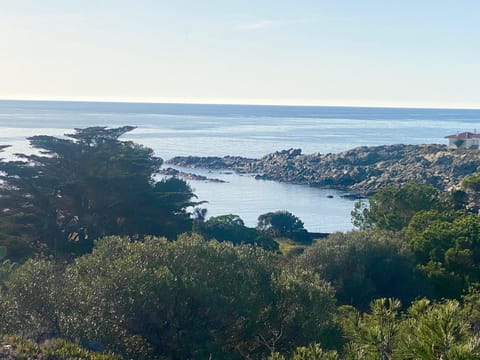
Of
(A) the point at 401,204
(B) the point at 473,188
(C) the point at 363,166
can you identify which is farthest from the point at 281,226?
(C) the point at 363,166

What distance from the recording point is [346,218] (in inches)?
2483

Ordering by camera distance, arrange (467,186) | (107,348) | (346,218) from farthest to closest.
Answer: (346,218), (467,186), (107,348)

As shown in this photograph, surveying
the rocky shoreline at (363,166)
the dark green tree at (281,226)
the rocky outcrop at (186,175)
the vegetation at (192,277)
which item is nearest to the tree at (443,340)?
the vegetation at (192,277)

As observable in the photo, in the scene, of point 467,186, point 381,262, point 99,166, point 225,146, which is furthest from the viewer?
point 225,146

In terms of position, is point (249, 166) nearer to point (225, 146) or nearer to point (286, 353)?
point (225, 146)

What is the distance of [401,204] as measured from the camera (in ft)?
128

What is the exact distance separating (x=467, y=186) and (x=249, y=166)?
63079 mm

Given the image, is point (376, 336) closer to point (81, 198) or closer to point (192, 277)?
point (192, 277)

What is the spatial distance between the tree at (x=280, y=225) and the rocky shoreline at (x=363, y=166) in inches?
1048

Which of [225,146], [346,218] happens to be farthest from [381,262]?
[225,146]

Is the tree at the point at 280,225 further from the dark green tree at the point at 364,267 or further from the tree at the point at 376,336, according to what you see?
the tree at the point at 376,336

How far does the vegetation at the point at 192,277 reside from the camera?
13.7 meters

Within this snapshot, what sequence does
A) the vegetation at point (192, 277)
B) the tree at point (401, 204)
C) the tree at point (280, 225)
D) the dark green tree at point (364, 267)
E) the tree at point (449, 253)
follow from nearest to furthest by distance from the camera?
1. the vegetation at point (192, 277)
2. the dark green tree at point (364, 267)
3. the tree at point (449, 253)
4. the tree at point (401, 204)
5. the tree at point (280, 225)

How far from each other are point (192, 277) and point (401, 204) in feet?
79.1
